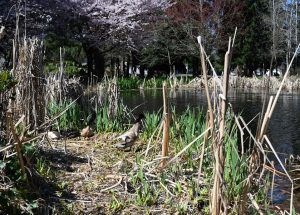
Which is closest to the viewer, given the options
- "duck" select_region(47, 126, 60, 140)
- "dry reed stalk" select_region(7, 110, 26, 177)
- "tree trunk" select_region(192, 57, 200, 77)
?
"dry reed stalk" select_region(7, 110, 26, 177)

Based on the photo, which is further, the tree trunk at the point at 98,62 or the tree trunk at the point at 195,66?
the tree trunk at the point at 195,66

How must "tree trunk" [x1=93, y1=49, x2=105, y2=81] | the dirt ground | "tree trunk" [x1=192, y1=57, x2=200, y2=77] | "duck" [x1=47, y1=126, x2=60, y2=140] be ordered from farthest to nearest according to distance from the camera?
"tree trunk" [x1=192, y1=57, x2=200, y2=77] → "tree trunk" [x1=93, y1=49, x2=105, y2=81] → "duck" [x1=47, y1=126, x2=60, y2=140] → the dirt ground

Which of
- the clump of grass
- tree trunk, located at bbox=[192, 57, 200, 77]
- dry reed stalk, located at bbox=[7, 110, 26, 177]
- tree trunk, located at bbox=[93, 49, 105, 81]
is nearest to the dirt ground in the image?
dry reed stalk, located at bbox=[7, 110, 26, 177]

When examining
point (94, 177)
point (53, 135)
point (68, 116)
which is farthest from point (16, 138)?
point (68, 116)

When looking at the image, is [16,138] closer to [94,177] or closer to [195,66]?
[94,177]

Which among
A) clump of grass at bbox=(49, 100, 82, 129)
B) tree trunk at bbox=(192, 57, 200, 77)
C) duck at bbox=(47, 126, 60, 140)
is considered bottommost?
duck at bbox=(47, 126, 60, 140)

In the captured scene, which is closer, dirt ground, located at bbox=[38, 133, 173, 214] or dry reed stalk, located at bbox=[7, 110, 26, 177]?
dry reed stalk, located at bbox=[7, 110, 26, 177]

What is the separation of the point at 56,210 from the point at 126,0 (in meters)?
16.0

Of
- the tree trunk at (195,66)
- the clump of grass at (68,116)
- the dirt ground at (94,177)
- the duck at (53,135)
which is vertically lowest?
the dirt ground at (94,177)

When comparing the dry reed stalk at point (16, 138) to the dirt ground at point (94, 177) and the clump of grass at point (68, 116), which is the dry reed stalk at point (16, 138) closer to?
the dirt ground at point (94, 177)

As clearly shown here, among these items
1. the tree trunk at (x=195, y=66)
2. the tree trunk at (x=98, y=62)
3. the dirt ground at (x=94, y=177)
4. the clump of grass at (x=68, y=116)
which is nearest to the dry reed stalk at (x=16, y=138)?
the dirt ground at (x=94, y=177)

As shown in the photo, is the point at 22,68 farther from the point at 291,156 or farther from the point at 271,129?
the point at 271,129

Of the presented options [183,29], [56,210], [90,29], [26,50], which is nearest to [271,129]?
[26,50]

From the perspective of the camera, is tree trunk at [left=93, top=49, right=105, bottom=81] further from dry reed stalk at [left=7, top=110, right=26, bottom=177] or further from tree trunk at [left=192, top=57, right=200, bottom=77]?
dry reed stalk at [left=7, top=110, right=26, bottom=177]
